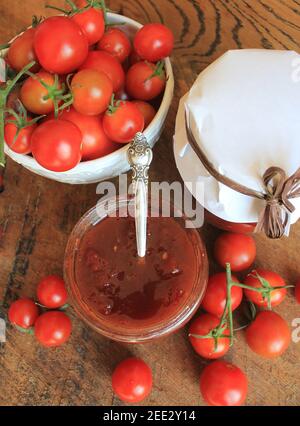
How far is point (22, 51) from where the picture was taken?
838 mm

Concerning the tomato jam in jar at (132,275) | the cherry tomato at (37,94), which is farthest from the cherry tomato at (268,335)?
the cherry tomato at (37,94)

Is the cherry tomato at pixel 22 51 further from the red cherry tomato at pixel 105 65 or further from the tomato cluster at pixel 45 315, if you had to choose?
the tomato cluster at pixel 45 315

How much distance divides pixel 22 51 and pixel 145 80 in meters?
0.20

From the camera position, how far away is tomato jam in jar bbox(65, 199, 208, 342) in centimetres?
82

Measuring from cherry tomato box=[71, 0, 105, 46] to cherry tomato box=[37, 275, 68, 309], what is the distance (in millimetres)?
393

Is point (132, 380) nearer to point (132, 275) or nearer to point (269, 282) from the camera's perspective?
point (132, 275)

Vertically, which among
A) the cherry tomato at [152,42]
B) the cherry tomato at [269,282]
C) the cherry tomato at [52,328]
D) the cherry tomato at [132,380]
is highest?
the cherry tomato at [152,42]

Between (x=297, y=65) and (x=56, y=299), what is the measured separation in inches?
20.3

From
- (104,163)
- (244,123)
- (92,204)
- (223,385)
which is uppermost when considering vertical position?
(244,123)

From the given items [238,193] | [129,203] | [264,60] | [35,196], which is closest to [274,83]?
[264,60]

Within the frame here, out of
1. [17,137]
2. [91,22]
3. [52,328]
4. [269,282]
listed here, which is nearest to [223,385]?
[269,282]

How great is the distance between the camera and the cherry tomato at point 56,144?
0.76m

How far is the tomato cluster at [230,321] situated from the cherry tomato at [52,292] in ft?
0.71

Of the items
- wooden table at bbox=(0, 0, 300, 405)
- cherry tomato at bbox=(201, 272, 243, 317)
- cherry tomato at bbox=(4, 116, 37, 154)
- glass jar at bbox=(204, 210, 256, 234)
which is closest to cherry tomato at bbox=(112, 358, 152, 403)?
wooden table at bbox=(0, 0, 300, 405)
